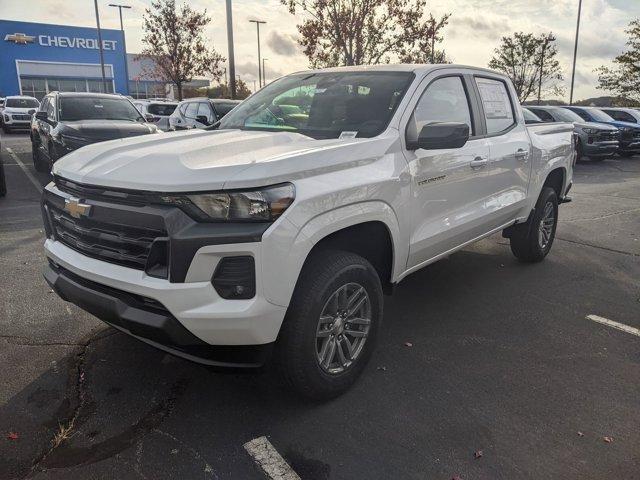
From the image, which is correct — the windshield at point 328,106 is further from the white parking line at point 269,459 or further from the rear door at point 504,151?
the white parking line at point 269,459

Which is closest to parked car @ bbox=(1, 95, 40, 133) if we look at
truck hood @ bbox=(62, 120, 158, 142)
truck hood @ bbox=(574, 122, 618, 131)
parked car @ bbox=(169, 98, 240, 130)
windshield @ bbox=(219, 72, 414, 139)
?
parked car @ bbox=(169, 98, 240, 130)

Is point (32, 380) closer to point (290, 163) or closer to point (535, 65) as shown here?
point (290, 163)

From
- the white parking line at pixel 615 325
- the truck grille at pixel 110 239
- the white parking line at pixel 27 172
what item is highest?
the truck grille at pixel 110 239

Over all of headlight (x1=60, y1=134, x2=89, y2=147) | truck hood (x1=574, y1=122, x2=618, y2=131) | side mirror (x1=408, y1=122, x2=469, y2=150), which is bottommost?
truck hood (x1=574, y1=122, x2=618, y2=131)

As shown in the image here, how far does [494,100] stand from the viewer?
4.68 meters

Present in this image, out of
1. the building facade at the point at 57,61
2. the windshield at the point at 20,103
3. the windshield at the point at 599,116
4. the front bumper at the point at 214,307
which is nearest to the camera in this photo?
the front bumper at the point at 214,307

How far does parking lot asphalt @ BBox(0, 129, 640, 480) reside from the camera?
258 cm

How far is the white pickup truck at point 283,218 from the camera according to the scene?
2465 millimetres

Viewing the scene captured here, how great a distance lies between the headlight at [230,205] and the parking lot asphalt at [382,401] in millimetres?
841

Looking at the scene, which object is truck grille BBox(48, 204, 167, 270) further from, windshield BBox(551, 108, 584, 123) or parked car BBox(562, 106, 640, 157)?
parked car BBox(562, 106, 640, 157)

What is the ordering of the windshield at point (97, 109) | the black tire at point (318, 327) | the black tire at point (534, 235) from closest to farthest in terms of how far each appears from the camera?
the black tire at point (318, 327)
the black tire at point (534, 235)
the windshield at point (97, 109)

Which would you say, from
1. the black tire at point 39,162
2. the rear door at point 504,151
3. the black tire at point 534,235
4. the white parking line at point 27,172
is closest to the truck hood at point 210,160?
the rear door at point 504,151

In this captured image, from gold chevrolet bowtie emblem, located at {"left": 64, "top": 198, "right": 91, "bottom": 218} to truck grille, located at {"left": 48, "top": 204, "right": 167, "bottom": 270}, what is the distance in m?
0.03

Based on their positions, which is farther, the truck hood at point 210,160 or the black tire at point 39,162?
the black tire at point 39,162
